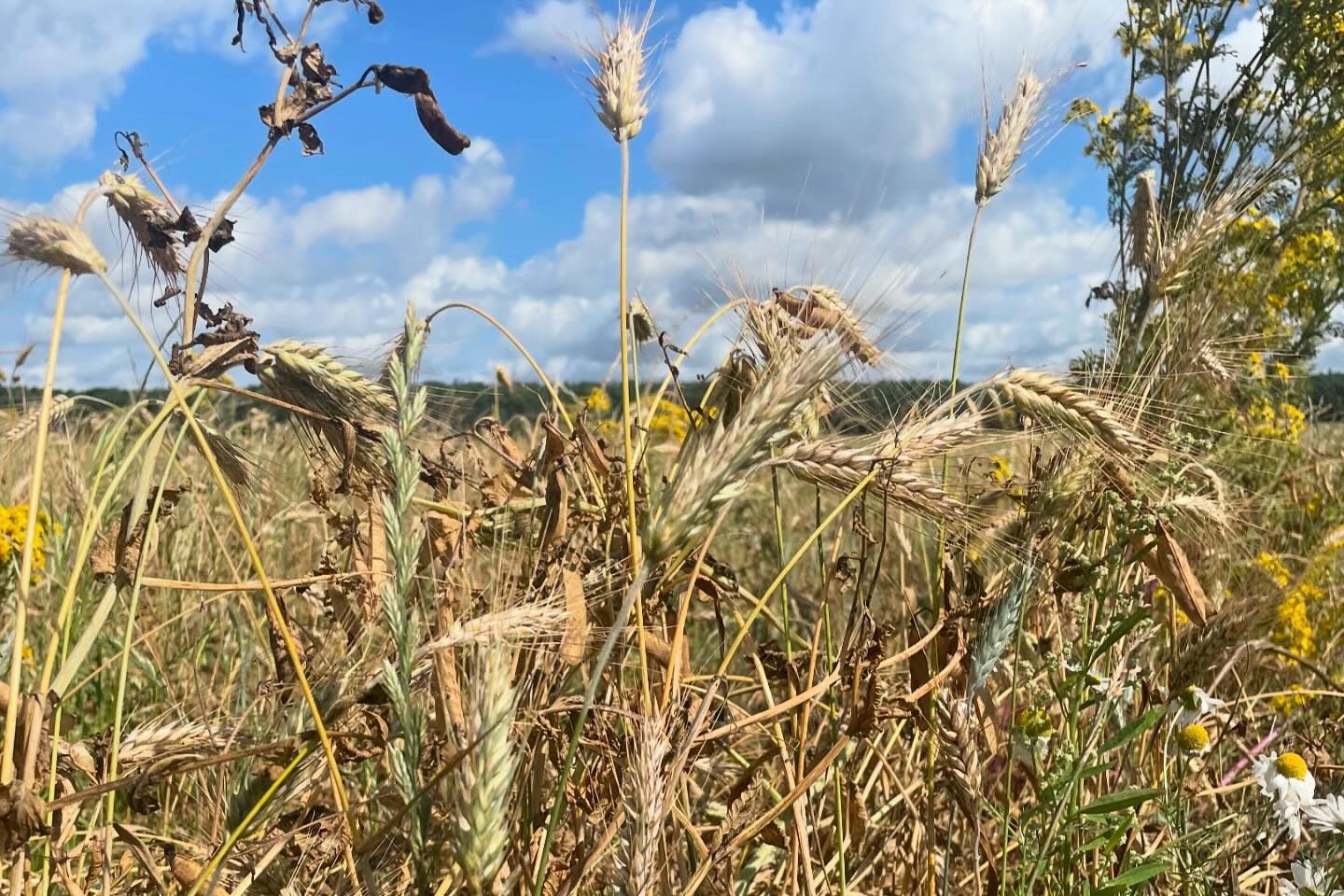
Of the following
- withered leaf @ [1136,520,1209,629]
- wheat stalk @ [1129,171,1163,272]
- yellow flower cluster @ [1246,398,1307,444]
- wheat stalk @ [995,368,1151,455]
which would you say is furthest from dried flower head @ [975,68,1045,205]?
yellow flower cluster @ [1246,398,1307,444]

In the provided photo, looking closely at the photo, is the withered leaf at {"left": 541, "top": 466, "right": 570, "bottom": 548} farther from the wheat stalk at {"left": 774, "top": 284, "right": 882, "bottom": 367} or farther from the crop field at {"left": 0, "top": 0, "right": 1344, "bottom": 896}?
the wheat stalk at {"left": 774, "top": 284, "right": 882, "bottom": 367}

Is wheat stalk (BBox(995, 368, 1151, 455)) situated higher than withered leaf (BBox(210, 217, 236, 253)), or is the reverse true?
withered leaf (BBox(210, 217, 236, 253))

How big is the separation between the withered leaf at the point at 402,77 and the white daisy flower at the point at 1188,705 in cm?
156

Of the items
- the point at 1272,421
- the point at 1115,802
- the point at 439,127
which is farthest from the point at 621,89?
the point at 1272,421

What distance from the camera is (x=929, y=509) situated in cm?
148

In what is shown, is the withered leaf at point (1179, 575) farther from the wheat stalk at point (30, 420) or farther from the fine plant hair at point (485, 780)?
the wheat stalk at point (30, 420)

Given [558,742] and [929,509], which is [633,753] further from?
[929,509]

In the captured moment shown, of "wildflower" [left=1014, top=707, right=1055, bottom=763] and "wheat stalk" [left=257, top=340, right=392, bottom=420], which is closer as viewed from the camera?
"wheat stalk" [left=257, top=340, right=392, bottom=420]

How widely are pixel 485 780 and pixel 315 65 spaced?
108 centimetres

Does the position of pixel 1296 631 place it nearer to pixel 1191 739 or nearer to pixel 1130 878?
pixel 1191 739

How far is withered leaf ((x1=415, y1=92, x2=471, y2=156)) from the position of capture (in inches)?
62.6

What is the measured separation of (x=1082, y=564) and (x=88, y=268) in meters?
1.50

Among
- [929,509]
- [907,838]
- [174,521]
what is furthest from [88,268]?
[174,521]

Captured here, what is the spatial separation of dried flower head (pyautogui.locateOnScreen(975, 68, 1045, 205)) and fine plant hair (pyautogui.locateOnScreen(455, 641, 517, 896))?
1.43 metres
